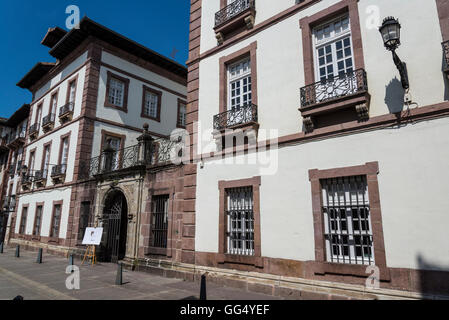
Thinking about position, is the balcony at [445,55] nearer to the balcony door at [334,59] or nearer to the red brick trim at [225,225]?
the balcony door at [334,59]

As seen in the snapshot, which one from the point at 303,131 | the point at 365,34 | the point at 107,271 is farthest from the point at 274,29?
the point at 107,271

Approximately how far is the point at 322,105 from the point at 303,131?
32.6 inches

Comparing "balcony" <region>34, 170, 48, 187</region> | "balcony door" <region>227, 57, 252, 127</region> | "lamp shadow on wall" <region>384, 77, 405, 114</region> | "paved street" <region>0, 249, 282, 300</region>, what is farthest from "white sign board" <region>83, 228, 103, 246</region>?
"lamp shadow on wall" <region>384, 77, 405, 114</region>

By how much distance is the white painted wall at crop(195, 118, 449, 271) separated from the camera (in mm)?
5738

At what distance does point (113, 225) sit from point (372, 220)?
1134 centimetres

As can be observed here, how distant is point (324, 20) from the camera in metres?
8.11

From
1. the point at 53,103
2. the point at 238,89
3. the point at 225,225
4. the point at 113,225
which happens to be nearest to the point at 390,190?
the point at 225,225

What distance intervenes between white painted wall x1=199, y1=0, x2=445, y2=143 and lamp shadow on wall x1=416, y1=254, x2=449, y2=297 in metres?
3.13

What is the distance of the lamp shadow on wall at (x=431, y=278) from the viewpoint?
17.9ft

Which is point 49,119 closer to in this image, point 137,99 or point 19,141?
point 137,99

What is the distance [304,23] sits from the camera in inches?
329

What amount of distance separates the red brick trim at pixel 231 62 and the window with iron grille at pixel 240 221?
2.77 meters

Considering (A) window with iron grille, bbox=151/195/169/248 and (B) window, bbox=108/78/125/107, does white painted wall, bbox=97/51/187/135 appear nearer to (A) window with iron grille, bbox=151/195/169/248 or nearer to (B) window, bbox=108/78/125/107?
(B) window, bbox=108/78/125/107
